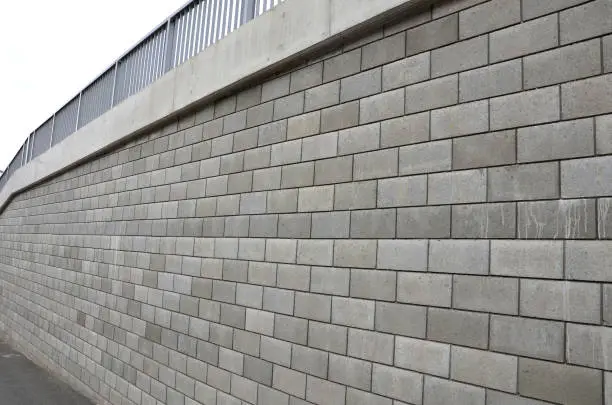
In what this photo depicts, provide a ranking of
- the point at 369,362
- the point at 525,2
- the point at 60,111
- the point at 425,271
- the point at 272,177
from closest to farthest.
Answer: the point at 525,2, the point at 425,271, the point at 369,362, the point at 272,177, the point at 60,111

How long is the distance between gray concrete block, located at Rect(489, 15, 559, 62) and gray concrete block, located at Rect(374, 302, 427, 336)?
61.4 inches

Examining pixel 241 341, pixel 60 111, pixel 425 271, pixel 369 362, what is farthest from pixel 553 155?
pixel 60 111

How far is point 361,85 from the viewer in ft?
11.4

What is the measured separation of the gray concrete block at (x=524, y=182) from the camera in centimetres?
243

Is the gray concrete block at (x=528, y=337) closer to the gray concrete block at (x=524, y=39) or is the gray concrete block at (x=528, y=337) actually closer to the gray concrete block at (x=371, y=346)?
the gray concrete block at (x=371, y=346)

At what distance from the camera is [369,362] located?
10.2 feet

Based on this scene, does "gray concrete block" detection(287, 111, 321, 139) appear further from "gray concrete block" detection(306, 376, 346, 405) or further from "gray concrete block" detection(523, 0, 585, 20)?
"gray concrete block" detection(306, 376, 346, 405)

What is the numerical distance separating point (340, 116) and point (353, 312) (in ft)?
4.75

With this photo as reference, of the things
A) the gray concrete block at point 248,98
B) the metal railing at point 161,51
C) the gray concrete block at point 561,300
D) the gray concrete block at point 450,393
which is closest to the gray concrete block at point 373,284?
the gray concrete block at point 450,393

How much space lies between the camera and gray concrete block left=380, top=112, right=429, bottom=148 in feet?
9.89

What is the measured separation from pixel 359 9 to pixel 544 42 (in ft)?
4.46

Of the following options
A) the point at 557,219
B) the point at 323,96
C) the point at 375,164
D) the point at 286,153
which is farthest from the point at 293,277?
the point at 557,219

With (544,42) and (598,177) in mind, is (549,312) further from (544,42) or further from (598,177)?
(544,42)

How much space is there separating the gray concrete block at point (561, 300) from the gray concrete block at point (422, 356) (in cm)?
54
